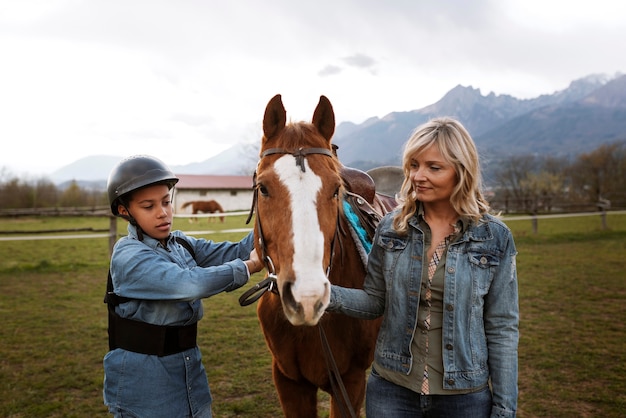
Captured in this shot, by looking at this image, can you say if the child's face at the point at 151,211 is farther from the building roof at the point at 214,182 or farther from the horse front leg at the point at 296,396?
the building roof at the point at 214,182

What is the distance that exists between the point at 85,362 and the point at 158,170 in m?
3.70

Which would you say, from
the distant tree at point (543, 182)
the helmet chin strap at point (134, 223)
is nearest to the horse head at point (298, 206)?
the helmet chin strap at point (134, 223)

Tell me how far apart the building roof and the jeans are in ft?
130

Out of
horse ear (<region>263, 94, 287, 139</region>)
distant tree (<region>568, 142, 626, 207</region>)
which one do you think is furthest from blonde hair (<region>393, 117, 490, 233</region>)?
distant tree (<region>568, 142, 626, 207</region>)

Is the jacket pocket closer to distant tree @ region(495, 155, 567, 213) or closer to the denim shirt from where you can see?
the denim shirt

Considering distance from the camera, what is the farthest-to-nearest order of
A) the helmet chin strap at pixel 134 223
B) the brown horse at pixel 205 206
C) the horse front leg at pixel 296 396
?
the brown horse at pixel 205 206, the horse front leg at pixel 296 396, the helmet chin strap at pixel 134 223

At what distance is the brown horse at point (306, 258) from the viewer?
1.53m

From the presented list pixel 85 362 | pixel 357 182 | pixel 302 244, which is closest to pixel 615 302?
pixel 357 182

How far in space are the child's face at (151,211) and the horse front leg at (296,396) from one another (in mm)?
1160

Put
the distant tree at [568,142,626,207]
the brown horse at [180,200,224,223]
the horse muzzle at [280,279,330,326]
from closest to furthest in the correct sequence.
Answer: the horse muzzle at [280,279,330,326], the distant tree at [568,142,626,207], the brown horse at [180,200,224,223]

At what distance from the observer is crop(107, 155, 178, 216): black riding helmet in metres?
1.97

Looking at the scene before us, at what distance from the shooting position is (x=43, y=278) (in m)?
8.84

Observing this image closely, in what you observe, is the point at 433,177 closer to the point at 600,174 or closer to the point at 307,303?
the point at 307,303

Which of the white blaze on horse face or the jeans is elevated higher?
the white blaze on horse face
